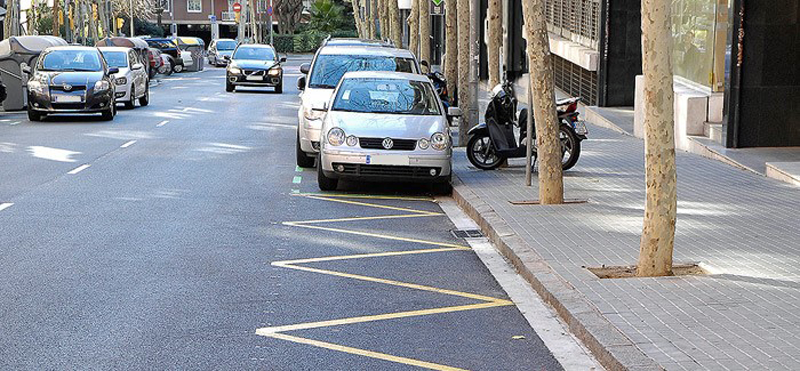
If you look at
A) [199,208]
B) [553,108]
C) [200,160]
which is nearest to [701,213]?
[553,108]

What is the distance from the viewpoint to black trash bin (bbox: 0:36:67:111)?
30.4 metres

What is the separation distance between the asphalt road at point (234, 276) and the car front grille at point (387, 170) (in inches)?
12.6

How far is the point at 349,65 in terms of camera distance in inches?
789

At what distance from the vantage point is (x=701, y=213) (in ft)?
40.4

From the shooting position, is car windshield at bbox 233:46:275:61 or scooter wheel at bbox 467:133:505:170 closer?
scooter wheel at bbox 467:133:505:170

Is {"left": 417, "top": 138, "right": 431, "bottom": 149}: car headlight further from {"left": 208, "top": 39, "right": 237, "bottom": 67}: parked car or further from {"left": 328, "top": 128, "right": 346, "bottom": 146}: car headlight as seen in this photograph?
{"left": 208, "top": 39, "right": 237, "bottom": 67}: parked car

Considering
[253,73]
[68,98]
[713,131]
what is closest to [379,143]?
[713,131]

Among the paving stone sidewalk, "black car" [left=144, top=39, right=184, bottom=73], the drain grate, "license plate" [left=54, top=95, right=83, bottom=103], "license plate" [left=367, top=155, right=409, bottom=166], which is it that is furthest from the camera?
"black car" [left=144, top=39, right=184, bottom=73]

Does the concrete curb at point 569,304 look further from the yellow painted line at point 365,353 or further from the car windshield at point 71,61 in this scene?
the car windshield at point 71,61

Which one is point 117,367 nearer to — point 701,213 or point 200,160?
point 701,213

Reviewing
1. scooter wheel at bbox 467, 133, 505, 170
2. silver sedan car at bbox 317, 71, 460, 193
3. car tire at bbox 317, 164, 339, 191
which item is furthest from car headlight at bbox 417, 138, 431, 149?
scooter wheel at bbox 467, 133, 505, 170

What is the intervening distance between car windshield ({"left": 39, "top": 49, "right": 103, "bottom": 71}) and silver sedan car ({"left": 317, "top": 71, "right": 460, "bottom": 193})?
540 inches

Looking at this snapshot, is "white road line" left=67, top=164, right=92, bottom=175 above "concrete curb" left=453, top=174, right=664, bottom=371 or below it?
below

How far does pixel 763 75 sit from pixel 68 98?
15.6 metres
